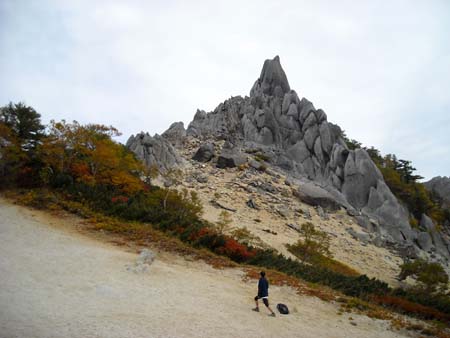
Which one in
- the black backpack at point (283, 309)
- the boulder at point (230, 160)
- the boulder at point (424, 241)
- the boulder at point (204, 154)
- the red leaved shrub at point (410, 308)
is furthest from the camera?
the boulder at point (204, 154)

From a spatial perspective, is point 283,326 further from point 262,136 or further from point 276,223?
point 262,136

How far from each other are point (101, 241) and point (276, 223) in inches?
831

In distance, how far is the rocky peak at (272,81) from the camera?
233ft

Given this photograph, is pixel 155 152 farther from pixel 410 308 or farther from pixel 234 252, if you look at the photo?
pixel 410 308

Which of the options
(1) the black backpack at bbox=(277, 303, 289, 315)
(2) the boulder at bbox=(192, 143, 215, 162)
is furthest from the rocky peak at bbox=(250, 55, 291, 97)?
(1) the black backpack at bbox=(277, 303, 289, 315)

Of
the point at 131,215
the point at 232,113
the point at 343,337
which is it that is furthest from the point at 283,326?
the point at 232,113

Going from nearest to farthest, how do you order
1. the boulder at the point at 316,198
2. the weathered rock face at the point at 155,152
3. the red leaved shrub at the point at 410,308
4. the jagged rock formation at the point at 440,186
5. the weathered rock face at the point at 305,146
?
1. the red leaved shrub at the point at 410,308
2. the boulder at the point at 316,198
3. the weathered rock face at the point at 155,152
4. the weathered rock face at the point at 305,146
5. the jagged rock formation at the point at 440,186

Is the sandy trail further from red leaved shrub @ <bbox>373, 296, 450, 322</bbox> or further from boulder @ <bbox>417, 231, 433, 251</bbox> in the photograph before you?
boulder @ <bbox>417, 231, 433, 251</bbox>

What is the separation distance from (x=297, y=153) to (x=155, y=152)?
29.4m

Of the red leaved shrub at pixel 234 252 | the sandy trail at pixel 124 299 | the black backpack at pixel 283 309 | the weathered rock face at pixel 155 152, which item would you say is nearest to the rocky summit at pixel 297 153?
the weathered rock face at pixel 155 152

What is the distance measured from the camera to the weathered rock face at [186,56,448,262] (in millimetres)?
44281

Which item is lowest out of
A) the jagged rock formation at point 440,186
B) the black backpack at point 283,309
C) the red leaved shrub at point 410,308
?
the black backpack at point 283,309

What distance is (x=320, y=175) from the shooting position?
5466cm

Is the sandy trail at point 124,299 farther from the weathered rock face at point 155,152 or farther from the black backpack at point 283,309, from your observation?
the weathered rock face at point 155,152
